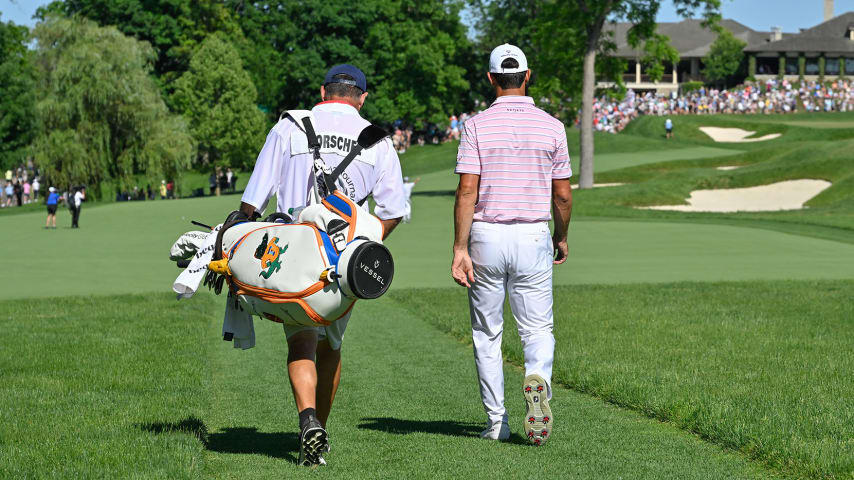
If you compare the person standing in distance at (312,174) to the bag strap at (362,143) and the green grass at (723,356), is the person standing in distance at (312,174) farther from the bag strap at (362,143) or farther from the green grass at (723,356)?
the green grass at (723,356)

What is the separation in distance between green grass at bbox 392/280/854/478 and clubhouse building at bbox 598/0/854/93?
3747 inches

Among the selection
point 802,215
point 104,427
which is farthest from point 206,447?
point 802,215

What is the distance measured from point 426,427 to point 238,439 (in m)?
1.23

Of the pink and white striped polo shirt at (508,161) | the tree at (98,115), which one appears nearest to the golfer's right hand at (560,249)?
the pink and white striped polo shirt at (508,161)

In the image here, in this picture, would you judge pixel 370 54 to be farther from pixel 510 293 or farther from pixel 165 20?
pixel 510 293

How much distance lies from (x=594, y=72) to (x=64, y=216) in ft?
68.6

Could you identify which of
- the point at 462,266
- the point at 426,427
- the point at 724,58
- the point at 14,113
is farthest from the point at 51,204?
the point at 724,58

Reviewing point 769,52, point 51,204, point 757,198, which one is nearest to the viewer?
point 51,204

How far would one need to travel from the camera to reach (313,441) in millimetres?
6004

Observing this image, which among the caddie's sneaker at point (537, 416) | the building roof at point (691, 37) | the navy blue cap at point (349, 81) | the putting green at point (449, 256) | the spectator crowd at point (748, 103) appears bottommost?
the putting green at point (449, 256)

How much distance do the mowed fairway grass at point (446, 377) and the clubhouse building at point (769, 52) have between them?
305ft

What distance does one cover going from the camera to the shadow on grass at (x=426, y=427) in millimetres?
7141

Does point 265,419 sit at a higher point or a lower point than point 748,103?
higher

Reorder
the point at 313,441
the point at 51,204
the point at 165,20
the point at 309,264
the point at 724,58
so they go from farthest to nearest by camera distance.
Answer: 1. the point at 724,58
2. the point at 165,20
3. the point at 51,204
4. the point at 313,441
5. the point at 309,264
